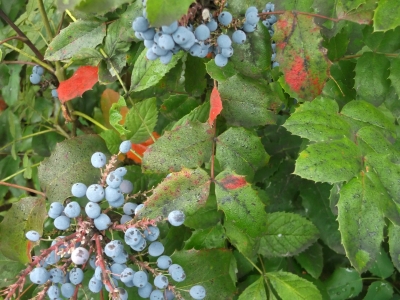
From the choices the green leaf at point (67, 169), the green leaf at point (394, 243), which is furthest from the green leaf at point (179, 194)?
the green leaf at point (394, 243)

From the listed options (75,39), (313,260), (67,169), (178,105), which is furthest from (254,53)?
(313,260)

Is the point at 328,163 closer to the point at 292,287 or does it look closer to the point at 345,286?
the point at 292,287

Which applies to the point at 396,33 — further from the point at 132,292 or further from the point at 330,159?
the point at 132,292

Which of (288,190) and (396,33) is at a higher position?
(396,33)

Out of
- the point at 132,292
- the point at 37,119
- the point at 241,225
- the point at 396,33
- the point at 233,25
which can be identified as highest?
the point at 233,25

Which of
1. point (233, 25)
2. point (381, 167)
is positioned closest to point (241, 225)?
point (381, 167)

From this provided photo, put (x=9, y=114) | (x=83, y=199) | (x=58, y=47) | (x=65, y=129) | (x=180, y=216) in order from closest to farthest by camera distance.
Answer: (x=180, y=216)
(x=58, y=47)
(x=83, y=199)
(x=9, y=114)
(x=65, y=129)
